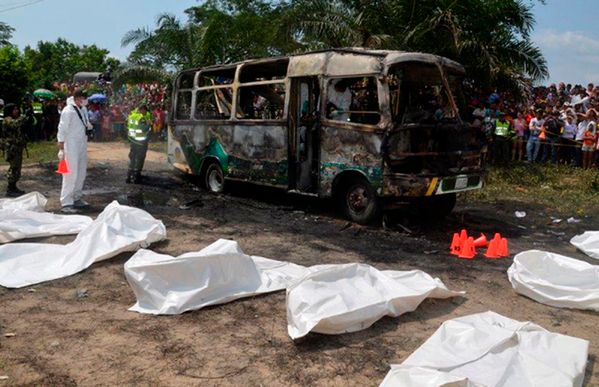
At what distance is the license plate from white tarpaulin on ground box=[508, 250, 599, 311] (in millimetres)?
2284

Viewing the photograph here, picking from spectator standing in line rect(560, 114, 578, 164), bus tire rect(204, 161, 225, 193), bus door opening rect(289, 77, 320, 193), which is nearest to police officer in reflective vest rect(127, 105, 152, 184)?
bus tire rect(204, 161, 225, 193)

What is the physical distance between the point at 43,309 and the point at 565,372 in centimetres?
393

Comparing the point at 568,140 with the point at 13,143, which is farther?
the point at 568,140

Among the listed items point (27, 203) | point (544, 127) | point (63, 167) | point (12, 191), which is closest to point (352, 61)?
point (63, 167)

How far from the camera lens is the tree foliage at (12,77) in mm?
18328

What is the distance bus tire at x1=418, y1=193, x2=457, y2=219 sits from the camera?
8438 mm

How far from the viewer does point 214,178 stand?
1058cm

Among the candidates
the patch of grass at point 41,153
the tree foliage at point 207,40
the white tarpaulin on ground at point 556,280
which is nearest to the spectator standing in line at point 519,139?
the tree foliage at point 207,40

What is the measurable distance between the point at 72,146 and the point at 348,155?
415 centimetres

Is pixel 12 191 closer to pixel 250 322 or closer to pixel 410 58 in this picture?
pixel 250 322

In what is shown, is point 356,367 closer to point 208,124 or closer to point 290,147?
point 290,147

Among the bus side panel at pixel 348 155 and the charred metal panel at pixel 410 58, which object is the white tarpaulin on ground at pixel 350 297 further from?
the charred metal panel at pixel 410 58

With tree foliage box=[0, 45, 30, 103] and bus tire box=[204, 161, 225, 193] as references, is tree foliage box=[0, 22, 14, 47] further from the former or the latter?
bus tire box=[204, 161, 225, 193]

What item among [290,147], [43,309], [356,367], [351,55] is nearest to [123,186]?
[290,147]
